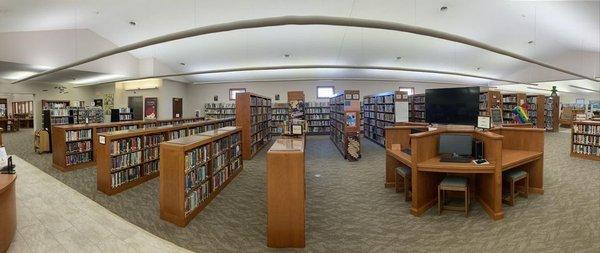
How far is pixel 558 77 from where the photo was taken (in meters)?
12.7

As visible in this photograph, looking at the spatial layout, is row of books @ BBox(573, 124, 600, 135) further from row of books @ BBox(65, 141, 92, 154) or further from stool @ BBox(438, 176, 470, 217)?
row of books @ BBox(65, 141, 92, 154)

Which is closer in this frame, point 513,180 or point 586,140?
point 513,180

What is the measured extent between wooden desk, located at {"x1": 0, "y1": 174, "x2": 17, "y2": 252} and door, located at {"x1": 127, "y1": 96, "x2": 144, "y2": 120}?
1104 cm

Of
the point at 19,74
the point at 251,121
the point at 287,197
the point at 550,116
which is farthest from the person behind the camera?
the point at 550,116

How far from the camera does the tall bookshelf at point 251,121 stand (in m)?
7.61

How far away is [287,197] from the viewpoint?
2807 mm

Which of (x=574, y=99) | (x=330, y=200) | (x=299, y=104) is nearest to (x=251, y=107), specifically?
(x=299, y=104)

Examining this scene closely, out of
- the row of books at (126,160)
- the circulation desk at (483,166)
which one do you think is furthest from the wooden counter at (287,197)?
the row of books at (126,160)

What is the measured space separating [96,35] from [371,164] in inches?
402

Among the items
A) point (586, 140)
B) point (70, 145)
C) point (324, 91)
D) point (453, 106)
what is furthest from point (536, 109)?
point (70, 145)

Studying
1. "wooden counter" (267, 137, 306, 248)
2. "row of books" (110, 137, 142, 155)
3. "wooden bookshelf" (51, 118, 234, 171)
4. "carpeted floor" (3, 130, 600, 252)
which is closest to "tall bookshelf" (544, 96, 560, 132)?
"carpeted floor" (3, 130, 600, 252)

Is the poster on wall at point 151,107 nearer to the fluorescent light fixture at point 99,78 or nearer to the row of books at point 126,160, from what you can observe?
the fluorescent light fixture at point 99,78

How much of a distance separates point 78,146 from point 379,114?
31.9ft

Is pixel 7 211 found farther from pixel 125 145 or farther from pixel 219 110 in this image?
pixel 219 110
